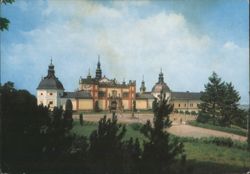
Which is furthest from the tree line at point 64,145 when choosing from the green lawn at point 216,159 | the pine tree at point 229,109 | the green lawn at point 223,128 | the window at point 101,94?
the window at point 101,94

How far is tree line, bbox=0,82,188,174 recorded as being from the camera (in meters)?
13.8

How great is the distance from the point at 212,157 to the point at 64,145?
12635 mm

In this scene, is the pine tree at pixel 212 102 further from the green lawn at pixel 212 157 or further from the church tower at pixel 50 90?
the church tower at pixel 50 90

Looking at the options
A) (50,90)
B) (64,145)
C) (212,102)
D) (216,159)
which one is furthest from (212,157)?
(212,102)

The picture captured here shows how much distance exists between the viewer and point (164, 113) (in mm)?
14141

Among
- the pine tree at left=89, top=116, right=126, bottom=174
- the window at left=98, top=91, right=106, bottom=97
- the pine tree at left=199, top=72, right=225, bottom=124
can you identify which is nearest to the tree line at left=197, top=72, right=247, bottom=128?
the pine tree at left=199, top=72, right=225, bottom=124

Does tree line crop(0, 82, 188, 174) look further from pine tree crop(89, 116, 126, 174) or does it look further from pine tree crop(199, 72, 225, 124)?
pine tree crop(199, 72, 225, 124)

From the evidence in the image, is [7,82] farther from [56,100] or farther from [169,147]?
[56,100]

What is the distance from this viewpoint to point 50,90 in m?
24.3

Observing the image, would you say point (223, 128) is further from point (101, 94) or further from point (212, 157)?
point (101, 94)

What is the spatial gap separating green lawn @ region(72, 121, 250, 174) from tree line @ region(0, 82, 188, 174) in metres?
5.79

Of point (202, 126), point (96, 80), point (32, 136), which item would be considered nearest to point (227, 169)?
point (32, 136)

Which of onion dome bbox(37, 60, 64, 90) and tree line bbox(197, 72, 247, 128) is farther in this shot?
tree line bbox(197, 72, 247, 128)

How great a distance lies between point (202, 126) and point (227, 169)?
881 inches
